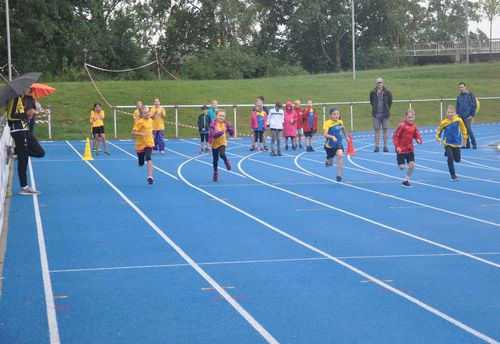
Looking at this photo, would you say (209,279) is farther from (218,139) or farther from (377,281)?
(218,139)

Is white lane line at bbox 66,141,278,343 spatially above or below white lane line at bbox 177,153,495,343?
above

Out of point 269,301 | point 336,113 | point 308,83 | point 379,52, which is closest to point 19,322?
point 269,301

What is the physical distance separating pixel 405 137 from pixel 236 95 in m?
29.6

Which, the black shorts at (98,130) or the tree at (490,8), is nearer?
the black shorts at (98,130)

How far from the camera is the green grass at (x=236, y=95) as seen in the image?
39.7 m

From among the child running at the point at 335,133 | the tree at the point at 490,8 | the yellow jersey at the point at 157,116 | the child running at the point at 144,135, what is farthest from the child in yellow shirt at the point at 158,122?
the tree at the point at 490,8

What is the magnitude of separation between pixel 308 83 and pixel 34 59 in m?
15.5

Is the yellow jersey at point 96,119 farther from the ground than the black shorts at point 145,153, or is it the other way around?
the yellow jersey at point 96,119

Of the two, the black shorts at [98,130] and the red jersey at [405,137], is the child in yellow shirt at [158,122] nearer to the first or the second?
the black shorts at [98,130]

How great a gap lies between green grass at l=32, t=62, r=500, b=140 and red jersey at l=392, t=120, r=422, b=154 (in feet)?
66.6

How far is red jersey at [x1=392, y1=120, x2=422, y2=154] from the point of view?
17.7 meters

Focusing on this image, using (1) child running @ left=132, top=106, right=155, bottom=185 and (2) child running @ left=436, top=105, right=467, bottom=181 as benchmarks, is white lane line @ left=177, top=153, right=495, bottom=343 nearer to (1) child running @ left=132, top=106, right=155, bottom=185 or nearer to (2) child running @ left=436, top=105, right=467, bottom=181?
(1) child running @ left=132, top=106, right=155, bottom=185

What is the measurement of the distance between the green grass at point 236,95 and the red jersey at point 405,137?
66.6 ft

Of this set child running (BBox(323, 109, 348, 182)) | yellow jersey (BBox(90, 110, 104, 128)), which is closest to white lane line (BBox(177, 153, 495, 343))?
child running (BBox(323, 109, 348, 182))
